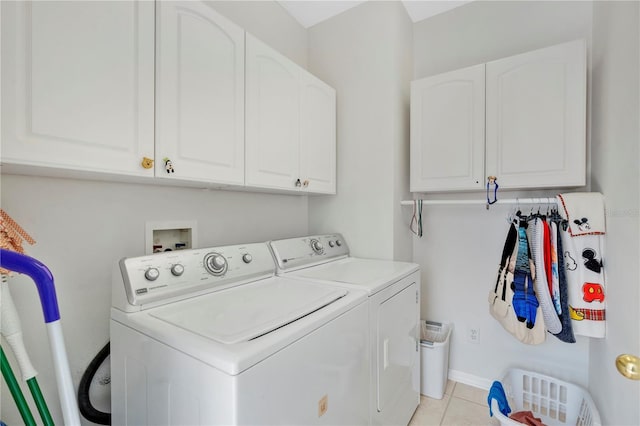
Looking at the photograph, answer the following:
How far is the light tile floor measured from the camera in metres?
1.84

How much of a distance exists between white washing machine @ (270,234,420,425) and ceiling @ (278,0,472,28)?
1722 mm

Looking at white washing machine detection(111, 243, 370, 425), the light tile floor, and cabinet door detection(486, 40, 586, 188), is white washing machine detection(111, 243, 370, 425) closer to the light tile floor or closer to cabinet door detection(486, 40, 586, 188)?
the light tile floor

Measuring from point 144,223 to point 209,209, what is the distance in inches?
14.0

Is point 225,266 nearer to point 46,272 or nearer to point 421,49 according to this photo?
point 46,272

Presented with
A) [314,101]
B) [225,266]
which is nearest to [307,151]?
[314,101]

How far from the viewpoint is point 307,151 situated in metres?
1.85

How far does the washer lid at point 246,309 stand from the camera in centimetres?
86

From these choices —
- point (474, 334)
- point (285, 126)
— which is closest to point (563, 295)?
point (474, 334)

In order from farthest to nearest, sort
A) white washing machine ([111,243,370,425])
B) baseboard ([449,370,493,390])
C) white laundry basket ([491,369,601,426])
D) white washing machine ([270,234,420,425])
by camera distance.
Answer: baseboard ([449,370,493,390]), white laundry basket ([491,369,601,426]), white washing machine ([270,234,420,425]), white washing machine ([111,243,370,425])

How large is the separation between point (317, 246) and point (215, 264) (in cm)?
76

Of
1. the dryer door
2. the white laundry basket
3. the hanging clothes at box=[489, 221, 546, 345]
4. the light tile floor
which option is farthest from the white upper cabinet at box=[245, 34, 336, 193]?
the white laundry basket

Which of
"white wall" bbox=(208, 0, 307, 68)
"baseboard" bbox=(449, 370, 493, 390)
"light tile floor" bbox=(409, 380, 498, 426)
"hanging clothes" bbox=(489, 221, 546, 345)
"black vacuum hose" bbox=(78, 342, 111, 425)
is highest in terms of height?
"white wall" bbox=(208, 0, 307, 68)

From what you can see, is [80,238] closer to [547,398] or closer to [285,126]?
[285,126]

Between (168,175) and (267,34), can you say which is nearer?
(168,175)
